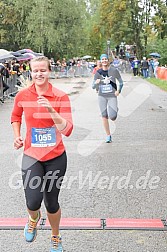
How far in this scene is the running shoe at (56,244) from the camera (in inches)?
161

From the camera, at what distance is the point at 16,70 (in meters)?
23.1

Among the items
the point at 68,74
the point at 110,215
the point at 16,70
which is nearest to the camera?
the point at 110,215

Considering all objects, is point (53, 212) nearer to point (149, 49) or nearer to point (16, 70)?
point (16, 70)

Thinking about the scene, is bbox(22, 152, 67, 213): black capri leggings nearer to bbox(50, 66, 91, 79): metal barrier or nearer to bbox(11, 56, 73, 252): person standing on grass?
bbox(11, 56, 73, 252): person standing on grass

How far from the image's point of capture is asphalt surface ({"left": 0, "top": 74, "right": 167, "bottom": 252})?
4.41 m

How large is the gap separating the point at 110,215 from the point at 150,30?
45430 mm

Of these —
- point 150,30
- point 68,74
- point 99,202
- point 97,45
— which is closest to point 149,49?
point 150,30

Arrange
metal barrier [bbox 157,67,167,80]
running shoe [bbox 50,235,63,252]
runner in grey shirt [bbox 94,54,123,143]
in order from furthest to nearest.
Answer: metal barrier [bbox 157,67,167,80] → runner in grey shirt [bbox 94,54,123,143] → running shoe [bbox 50,235,63,252]

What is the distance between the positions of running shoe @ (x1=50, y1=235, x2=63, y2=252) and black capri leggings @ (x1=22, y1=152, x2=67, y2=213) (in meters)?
0.27

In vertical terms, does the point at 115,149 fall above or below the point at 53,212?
below

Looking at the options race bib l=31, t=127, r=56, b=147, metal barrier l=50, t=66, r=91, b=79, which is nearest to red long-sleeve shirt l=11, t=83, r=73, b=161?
race bib l=31, t=127, r=56, b=147

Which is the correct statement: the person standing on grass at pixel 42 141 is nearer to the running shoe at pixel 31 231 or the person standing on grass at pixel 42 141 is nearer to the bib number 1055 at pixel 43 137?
the bib number 1055 at pixel 43 137

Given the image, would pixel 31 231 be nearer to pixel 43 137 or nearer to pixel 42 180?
pixel 42 180

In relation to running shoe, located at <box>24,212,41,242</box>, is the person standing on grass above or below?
above
